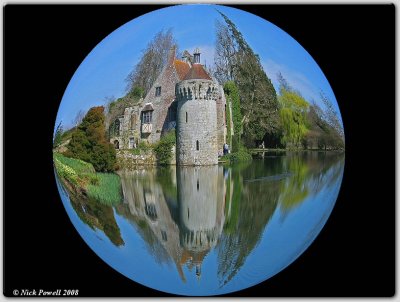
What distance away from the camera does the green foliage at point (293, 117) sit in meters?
11.3

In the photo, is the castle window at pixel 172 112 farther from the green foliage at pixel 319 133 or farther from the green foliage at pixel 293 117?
the green foliage at pixel 319 133

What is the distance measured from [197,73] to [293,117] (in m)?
2.03

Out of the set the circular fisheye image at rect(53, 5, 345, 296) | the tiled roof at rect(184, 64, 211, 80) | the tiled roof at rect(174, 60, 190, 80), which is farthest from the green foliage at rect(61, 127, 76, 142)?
the tiled roof at rect(184, 64, 211, 80)

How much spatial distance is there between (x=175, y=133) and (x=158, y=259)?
2322 millimetres

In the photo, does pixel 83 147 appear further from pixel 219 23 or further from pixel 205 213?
→ pixel 219 23

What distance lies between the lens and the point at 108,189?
11.2 metres

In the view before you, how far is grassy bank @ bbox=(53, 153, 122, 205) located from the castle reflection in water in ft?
0.78

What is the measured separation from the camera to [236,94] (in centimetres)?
1092

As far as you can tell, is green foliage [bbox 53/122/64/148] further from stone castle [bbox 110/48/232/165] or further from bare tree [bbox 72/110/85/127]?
stone castle [bbox 110/48/232/165]

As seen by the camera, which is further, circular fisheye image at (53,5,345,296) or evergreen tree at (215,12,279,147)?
evergreen tree at (215,12,279,147)

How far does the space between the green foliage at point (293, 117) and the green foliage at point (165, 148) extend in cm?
209

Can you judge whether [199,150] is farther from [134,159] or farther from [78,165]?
[78,165]

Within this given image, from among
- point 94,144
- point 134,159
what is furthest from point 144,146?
point 94,144

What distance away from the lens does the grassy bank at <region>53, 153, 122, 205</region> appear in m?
11.2
